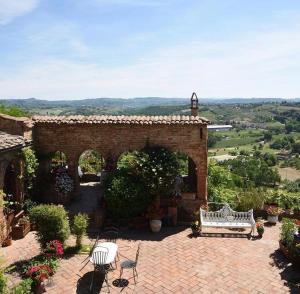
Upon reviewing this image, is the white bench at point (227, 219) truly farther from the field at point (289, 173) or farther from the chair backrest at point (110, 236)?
the field at point (289, 173)

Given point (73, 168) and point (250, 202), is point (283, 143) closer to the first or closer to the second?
point (250, 202)

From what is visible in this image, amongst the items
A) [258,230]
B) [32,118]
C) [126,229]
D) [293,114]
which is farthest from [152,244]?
[293,114]

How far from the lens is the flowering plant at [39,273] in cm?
909

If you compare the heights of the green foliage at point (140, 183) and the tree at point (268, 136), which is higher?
the green foliage at point (140, 183)

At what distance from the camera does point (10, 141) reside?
1263 centimetres

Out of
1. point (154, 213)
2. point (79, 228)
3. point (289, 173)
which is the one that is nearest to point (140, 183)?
point (154, 213)

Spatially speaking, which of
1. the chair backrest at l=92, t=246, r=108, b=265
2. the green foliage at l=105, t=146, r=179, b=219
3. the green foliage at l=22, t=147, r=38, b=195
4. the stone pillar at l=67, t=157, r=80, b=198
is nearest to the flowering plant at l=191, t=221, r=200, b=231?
the green foliage at l=105, t=146, r=179, b=219

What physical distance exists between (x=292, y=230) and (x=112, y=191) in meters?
6.17

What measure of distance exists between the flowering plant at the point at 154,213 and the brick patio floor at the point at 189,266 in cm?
61

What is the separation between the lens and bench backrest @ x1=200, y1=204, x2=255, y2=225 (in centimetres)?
1348

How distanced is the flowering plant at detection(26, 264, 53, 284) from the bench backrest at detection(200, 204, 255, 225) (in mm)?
5878

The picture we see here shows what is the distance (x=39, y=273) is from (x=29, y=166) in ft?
18.4

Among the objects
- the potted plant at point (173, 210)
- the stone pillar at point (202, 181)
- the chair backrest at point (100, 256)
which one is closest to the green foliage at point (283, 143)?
the stone pillar at point (202, 181)

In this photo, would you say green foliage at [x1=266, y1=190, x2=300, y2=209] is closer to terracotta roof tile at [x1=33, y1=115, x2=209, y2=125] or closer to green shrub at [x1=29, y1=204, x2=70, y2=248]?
terracotta roof tile at [x1=33, y1=115, x2=209, y2=125]
